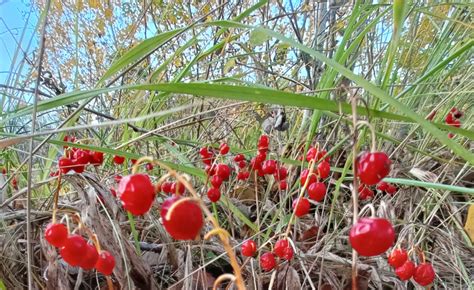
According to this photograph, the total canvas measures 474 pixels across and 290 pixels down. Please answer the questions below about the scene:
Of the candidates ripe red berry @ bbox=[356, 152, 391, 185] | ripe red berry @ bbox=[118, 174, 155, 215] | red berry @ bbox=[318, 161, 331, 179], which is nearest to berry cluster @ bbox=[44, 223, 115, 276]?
ripe red berry @ bbox=[118, 174, 155, 215]

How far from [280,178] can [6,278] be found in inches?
17.1

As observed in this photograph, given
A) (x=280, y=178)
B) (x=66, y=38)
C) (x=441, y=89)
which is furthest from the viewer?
(x=66, y=38)

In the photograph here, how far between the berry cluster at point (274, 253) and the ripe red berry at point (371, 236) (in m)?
0.25

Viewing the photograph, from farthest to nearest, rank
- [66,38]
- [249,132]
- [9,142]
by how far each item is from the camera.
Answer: [66,38] → [249,132] → [9,142]

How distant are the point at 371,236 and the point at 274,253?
0.29m

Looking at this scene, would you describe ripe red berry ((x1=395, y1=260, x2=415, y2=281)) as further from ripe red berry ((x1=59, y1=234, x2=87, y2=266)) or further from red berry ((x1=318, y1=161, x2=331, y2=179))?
ripe red berry ((x1=59, y1=234, x2=87, y2=266))

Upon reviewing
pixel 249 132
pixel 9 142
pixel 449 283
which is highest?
pixel 9 142

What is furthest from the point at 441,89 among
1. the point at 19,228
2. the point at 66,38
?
the point at 66,38

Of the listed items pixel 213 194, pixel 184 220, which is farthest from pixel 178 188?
pixel 213 194

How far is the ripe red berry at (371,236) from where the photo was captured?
0.86ft

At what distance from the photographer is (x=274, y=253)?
1.78ft

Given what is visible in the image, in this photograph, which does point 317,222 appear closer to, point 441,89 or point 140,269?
point 140,269

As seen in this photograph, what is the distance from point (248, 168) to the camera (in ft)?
3.21

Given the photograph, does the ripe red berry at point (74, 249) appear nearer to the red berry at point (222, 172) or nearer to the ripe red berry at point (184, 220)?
the ripe red berry at point (184, 220)
